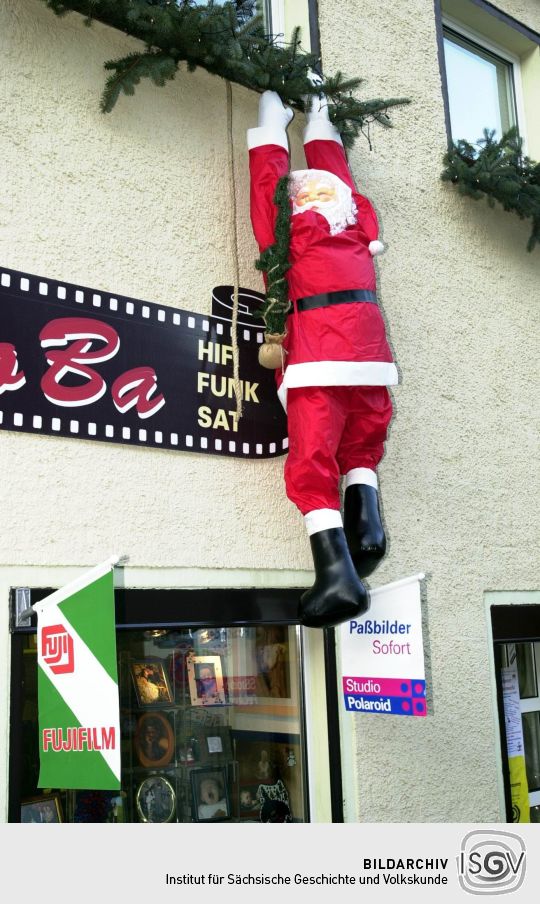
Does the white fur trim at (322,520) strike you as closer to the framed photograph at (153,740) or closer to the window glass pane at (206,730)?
the window glass pane at (206,730)

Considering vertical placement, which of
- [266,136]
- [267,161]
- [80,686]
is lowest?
[80,686]

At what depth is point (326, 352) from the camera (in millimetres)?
3607

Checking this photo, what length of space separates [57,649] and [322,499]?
3.79 ft

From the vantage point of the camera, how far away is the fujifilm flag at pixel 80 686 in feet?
8.82

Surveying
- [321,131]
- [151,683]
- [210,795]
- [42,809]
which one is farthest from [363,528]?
[321,131]

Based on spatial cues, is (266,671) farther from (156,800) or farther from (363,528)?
(363,528)

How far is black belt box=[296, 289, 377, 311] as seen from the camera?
3.67m

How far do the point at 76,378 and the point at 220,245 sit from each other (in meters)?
1.02

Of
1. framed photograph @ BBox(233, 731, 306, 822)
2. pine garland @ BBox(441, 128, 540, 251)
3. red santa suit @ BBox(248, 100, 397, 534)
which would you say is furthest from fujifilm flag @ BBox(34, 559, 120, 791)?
pine garland @ BBox(441, 128, 540, 251)

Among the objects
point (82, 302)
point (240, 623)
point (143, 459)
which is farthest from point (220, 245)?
point (240, 623)

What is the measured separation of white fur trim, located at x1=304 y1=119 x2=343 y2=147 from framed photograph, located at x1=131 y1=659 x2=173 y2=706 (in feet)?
7.77

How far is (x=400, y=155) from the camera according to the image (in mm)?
4934

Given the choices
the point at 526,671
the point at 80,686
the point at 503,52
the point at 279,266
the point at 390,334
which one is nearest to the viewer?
the point at 80,686

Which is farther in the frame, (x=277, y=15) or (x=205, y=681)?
(x=277, y=15)
